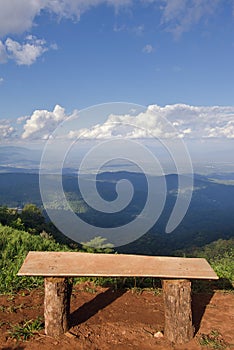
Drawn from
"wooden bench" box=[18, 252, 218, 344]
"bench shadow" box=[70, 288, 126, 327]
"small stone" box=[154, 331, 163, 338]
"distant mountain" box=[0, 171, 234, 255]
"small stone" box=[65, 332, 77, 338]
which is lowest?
"distant mountain" box=[0, 171, 234, 255]

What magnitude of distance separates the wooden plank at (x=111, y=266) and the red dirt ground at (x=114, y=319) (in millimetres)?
648

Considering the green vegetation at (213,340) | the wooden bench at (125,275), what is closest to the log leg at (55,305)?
the wooden bench at (125,275)

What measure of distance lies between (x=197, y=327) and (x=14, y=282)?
2510 millimetres

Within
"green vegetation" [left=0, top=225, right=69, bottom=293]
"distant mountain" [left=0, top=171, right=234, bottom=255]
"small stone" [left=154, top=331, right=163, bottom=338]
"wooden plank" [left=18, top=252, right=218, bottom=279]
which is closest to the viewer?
"wooden plank" [left=18, top=252, right=218, bottom=279]

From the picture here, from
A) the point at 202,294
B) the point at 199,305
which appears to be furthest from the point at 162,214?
the point at 199,305

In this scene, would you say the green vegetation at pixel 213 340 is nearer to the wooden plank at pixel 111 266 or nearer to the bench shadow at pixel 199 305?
the bench shadow at pixel 199 305

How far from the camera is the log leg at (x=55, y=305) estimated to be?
2941mm

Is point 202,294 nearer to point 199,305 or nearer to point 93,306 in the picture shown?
point 199,305

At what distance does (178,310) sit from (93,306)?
1182 mm

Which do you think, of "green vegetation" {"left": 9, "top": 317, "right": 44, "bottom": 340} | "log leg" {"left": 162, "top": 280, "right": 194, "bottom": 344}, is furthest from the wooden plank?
"green vegetation" {"left": 9, "top": 317, "right": 44, "bottom": 340}

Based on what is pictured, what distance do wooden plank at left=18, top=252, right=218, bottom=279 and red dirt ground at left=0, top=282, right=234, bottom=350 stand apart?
648mm

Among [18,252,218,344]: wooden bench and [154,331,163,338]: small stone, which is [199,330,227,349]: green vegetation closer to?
[18,252,218,344]: wooden bench

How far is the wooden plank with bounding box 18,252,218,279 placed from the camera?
289cm

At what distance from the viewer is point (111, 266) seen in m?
3.11
